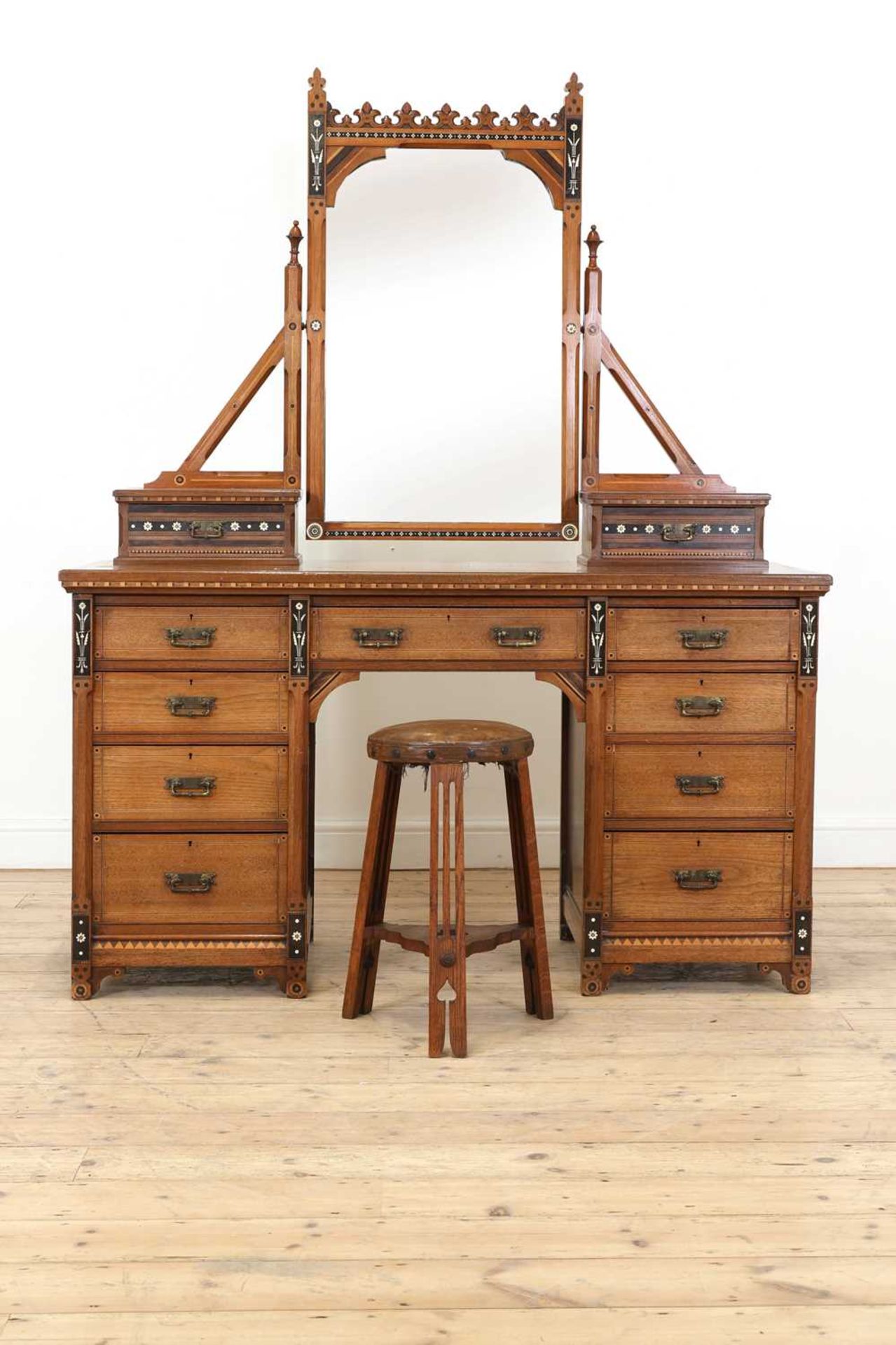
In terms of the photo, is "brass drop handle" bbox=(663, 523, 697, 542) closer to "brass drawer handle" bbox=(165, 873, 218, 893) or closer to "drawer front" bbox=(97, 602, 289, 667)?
"drawer front" bbox=(97, 602, 289, 667)

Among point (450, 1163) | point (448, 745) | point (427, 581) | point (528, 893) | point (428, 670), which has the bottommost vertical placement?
point (450, 1163)

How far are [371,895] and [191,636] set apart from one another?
2.16 feet

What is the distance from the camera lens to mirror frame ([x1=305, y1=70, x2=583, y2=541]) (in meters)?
3.60

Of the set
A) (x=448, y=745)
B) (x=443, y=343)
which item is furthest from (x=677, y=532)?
(x=443, y=343)

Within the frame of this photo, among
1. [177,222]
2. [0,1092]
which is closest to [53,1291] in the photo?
[0,1092]

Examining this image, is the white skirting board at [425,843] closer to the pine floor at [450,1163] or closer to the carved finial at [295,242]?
the pine floor at [450,1163]

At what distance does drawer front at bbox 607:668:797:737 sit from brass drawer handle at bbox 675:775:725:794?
0.30 feet

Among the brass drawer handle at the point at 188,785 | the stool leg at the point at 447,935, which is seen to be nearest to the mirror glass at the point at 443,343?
the brass drawer handle at the point at 188,785

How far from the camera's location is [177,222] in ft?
13.8

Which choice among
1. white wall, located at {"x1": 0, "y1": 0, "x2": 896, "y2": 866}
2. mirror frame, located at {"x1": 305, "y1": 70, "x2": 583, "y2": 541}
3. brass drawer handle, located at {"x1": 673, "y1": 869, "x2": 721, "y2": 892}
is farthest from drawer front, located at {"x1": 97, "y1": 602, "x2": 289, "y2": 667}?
→ white wall, located at {"x1": 0, "y1": 0, "x2": 896, "y2": 866}

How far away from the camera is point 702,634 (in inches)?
126

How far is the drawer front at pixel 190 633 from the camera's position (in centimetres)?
318

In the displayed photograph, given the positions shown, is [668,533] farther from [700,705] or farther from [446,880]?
[446,880]

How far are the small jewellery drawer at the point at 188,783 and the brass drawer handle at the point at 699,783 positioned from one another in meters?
0.85
